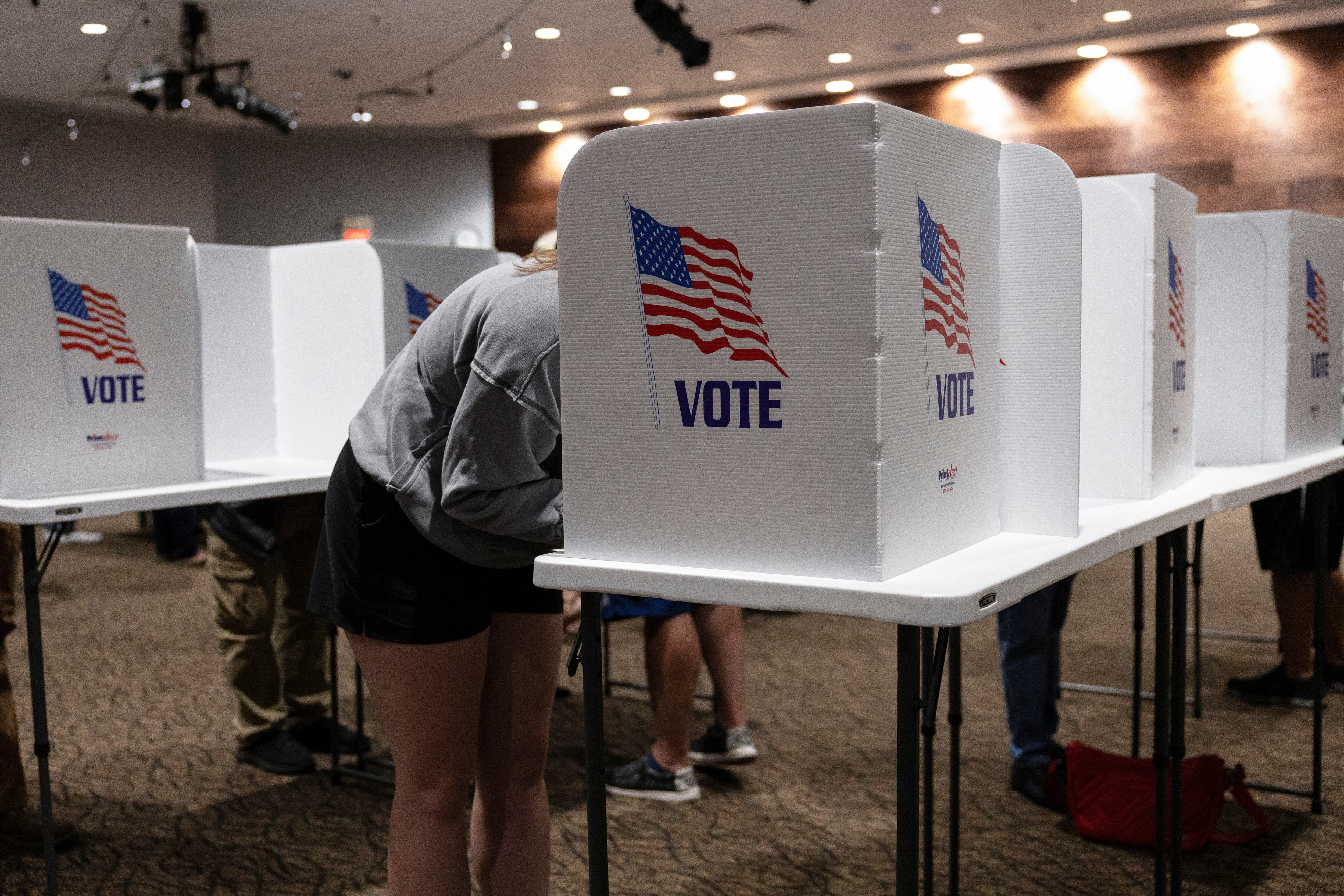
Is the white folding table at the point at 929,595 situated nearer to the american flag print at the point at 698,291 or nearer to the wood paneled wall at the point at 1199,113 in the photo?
the american flag print at the point at 698,291

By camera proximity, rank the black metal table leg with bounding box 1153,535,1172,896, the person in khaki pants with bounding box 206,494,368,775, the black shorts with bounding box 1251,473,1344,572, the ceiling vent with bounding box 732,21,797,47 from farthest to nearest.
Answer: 1. the ceiling vent with bounding box 732,21,797,47
2. the black shorts with bounding box 1251,473,1344,572
3. the person in khaki pants with bounding box 206,494,368,775
4. the black metal table leg with bounding box 1153,535,1172,896

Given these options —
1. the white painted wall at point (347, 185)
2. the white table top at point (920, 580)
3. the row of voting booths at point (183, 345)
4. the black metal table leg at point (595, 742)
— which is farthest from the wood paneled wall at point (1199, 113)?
the black metal table leg at point (595, 742)

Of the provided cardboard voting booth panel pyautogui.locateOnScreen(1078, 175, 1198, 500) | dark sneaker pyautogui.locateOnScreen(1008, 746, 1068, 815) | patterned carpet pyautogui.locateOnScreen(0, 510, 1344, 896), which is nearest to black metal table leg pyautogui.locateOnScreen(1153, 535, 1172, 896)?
cardboard voting booth panel pyautogui.locateOnScreen(1078, 175, 1198, 500)

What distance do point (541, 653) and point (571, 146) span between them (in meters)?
8.42

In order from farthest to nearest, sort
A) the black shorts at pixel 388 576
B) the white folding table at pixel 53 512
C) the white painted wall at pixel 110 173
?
the white painted wall at pixel 110 173 → the white folding table at pixel 53 512 → the black shorts at pixel 388 576

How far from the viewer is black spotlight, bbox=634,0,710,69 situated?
18.6ft

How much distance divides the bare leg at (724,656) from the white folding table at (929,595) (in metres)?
0.95

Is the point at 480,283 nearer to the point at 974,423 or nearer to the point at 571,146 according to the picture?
the point at 974,423

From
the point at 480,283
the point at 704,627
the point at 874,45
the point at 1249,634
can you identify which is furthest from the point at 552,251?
the point at 874,45

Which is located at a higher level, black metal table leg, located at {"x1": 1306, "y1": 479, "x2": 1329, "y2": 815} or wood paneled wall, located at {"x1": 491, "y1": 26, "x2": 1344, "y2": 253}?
wood paneled wall, located at {"x1": 491, "y1": 26, "x2": 1344, "y2": 253}

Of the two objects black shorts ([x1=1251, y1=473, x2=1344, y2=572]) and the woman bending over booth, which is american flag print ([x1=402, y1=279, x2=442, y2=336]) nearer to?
the woman bending over booth

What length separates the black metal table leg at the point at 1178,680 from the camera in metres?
1.83

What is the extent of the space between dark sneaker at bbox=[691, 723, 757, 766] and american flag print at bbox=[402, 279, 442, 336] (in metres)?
1.21

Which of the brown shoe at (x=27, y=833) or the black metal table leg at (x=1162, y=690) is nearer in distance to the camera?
the black metal table leg at (x=1162, y=690)
